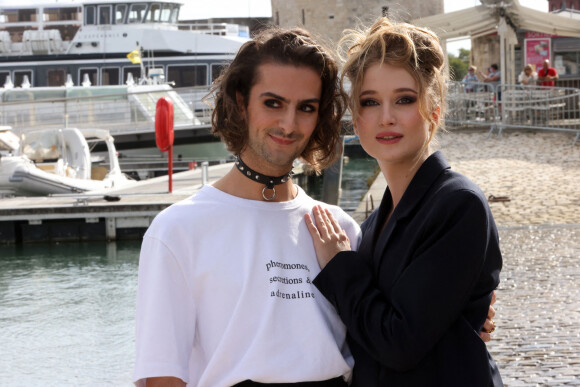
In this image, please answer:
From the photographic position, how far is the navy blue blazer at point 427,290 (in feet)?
7.12

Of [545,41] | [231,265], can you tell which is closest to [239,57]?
[231,265]

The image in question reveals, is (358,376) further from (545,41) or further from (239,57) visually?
(545,41)

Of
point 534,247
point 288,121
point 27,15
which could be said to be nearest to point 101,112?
point 27,15

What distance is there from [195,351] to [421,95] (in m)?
0.85

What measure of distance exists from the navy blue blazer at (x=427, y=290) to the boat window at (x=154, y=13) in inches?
1262

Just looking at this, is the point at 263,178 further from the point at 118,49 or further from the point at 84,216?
the point at 118,49

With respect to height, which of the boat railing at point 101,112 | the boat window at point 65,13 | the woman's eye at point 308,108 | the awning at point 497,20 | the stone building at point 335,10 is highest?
the stone building at point 335,10

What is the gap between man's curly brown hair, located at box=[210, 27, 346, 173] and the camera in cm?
247

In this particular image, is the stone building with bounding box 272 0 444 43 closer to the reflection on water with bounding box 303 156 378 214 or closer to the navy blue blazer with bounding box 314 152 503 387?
the reflection on water with bounding box 303 156 378 214

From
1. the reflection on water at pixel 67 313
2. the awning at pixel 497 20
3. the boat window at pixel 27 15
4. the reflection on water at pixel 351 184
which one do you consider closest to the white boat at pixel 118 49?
the boat window at pixel 27 15

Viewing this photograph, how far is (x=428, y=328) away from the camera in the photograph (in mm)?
2172

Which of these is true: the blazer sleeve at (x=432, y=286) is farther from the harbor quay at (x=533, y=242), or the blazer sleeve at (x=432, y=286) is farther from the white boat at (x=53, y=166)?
the white boat at (x=53, y=166)

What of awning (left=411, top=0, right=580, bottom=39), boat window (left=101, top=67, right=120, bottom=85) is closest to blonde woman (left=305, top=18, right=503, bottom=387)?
awning (left=411, top=0, right=580, bottom=39)

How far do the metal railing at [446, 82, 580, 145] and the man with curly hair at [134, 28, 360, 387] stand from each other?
15.8 meters
